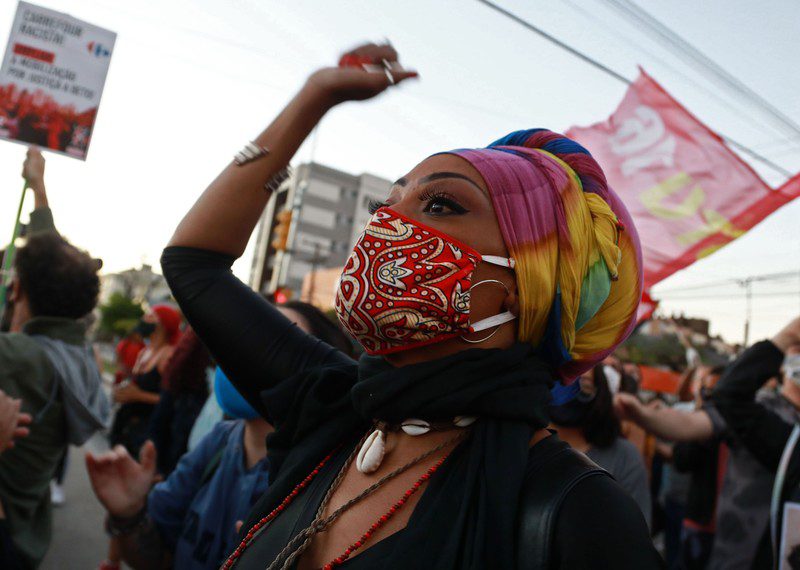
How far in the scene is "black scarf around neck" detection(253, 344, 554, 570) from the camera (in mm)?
1048

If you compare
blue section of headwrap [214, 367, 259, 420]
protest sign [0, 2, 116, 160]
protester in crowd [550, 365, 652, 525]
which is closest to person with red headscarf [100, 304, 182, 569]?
protest sign [0, 2, 116, 160]

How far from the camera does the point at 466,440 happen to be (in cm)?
125

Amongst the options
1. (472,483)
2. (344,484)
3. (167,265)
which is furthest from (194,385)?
(472,483)

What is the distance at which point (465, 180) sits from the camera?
132 centimetres

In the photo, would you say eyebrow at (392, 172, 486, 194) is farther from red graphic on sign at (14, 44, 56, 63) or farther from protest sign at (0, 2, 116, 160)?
red graphic on sign at (14, 44, 56, 63)

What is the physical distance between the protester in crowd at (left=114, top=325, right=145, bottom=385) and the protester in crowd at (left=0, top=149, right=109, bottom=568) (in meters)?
5.40

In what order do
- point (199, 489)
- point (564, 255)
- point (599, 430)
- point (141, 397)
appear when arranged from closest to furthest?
point (564, 255) < point (199, 489) < point (599, 430) < point (141, 397)

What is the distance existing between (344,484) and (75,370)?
2.37 metres

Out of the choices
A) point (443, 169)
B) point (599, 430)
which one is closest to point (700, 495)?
point (599, 430)

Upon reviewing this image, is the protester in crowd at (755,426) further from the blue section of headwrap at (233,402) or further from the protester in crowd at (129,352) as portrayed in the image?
the protester in crowd at (129,352)

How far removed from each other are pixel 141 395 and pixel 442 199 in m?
4.85

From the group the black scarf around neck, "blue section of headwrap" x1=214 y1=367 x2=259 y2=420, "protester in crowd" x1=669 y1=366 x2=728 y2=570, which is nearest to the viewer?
the black scarf around neck

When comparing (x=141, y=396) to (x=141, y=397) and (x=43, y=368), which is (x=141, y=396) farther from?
(x=43, y=368)

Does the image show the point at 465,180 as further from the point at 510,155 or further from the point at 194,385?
the point at 194,385
